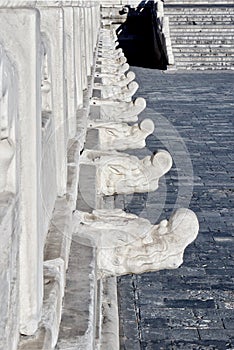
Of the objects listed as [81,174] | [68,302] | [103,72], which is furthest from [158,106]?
[68,302]

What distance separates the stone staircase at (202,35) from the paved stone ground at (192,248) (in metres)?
7.50

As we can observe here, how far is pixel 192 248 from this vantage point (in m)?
6.19

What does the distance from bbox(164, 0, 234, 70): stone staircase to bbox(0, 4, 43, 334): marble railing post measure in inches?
710

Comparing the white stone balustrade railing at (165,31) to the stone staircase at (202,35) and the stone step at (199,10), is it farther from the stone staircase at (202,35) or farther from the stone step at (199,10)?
the stone step at (199,10)

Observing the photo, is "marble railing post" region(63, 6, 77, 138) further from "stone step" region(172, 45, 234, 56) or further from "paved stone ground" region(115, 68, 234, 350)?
"stone step" region(172, 45, 234, 56)

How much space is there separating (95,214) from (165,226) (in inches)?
16.9

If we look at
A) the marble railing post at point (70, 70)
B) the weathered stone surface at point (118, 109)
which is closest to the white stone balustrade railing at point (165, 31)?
the weathered stone surface at point (118, 109)

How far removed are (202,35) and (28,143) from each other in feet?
65.7

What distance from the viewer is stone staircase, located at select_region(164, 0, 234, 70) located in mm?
21203

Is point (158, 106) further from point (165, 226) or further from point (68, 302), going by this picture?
point (68, 302)

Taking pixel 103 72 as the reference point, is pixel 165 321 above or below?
above

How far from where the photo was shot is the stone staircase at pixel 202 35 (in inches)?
835

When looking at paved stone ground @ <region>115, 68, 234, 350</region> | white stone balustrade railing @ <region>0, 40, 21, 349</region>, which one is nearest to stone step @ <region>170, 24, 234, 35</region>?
paved stone ground @ <region>115, 68, 234, 350</region>

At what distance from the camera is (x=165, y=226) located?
4879 mm
